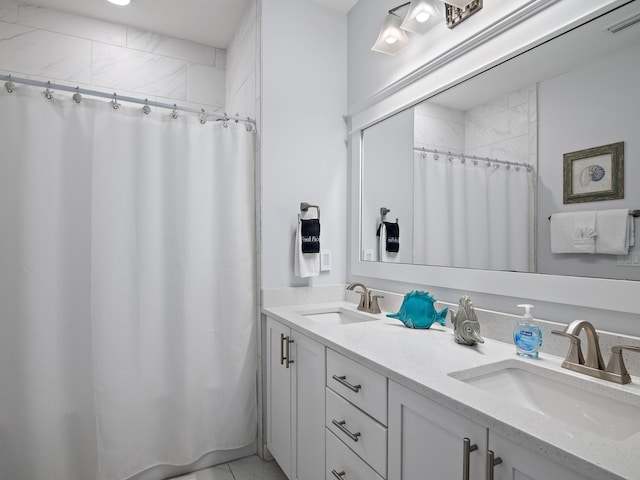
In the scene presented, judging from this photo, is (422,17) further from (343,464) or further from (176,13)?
(343,464)

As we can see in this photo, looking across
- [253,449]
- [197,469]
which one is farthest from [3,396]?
[253,449]

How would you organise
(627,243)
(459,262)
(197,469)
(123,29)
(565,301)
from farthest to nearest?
(123,29) < (197,469) < (459,262) < (565,301) < (627,243)

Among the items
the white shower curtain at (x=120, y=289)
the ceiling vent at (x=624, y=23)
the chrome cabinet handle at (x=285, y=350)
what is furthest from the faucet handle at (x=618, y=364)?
the white shower curtain at (x=120, y=289)

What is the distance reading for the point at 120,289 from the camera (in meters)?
1.82

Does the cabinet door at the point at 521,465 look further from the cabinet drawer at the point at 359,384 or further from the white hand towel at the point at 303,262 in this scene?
the white hand towel at the point at 303,262

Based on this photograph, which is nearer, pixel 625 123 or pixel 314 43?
pixel 625 123

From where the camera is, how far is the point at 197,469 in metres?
2.00

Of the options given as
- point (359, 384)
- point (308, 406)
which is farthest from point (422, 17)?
point (308, 406)

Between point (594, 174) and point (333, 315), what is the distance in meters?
1.39

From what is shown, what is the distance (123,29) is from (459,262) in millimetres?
2684

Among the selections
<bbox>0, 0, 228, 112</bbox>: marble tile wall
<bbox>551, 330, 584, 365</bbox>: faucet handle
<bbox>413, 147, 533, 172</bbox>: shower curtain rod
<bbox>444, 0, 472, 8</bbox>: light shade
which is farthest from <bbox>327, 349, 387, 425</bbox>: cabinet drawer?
<bbox>0, 0, 228, 112</bbox>: marble tile wall

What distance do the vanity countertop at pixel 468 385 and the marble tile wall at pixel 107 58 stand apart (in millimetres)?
1949

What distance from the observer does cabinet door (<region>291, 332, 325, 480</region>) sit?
148 cm

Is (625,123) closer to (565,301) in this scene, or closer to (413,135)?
(565,301)
